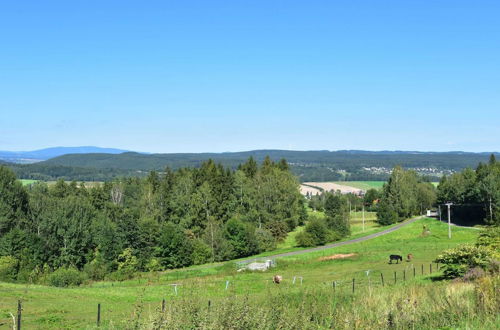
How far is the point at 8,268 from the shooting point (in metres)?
61.0

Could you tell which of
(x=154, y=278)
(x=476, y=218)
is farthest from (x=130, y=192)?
(x=476, y=218)

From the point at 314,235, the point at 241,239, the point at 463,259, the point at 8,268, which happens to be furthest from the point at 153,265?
the point at 463,259

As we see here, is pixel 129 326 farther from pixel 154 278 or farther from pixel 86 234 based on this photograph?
pixel 86 234

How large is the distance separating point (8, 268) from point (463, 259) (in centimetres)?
5449

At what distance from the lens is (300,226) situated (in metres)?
103

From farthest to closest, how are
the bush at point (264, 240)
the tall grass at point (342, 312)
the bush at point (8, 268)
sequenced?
the bush at point (264, 240) < the bush at point (8, 268) < the tall grass at point (342, 312)

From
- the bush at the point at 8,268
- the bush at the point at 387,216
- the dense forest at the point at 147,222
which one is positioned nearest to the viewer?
the bush at the point at 8,268

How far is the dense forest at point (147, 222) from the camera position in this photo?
2761 inches

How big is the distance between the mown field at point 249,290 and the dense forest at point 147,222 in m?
14.2

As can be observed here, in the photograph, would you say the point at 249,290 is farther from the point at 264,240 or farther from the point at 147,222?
the point at 264,240

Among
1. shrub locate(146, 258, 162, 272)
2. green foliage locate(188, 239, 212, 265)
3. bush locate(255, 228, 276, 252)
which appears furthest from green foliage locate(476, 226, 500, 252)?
shrub locate(146, 258, 162, 272)

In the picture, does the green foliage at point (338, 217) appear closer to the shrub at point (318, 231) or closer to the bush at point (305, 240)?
the shrub at point (318, 231)

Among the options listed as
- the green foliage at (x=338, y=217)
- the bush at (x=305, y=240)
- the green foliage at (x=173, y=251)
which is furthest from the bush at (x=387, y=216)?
the green foliage at (x=173, y=251)

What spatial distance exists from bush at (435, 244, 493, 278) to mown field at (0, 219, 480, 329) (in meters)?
1.80
